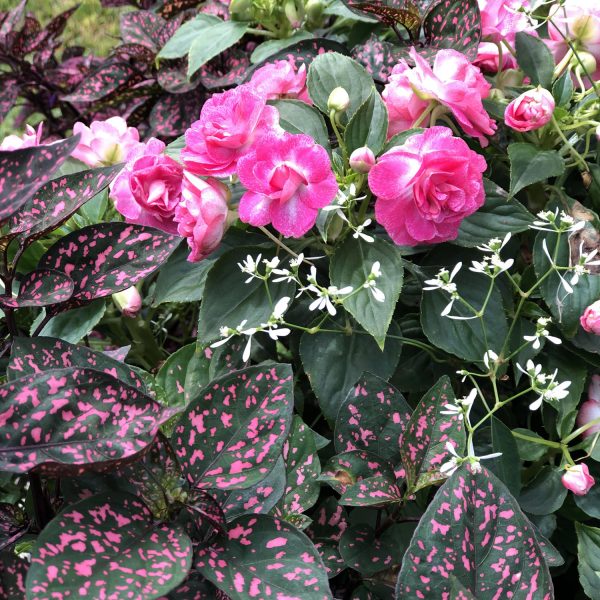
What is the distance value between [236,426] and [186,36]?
1.02m

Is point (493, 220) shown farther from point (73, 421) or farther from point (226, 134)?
point (73, 421)

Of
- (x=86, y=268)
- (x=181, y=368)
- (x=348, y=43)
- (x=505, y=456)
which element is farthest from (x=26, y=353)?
(x=348, y=43)

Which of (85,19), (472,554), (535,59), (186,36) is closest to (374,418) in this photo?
(472,554)

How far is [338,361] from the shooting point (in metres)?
0.97

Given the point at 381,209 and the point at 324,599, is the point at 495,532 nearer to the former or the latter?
the point at 324,599

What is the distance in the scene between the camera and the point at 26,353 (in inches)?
28.1

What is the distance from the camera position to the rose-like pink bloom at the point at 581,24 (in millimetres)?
1087

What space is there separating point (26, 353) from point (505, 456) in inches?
20.9

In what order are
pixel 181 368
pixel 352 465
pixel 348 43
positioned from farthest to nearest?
pixel 348 43 → pixel 181 368 → pixel 352 465

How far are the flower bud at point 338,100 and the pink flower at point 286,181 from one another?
0.35ft

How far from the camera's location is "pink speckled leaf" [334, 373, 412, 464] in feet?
2.78

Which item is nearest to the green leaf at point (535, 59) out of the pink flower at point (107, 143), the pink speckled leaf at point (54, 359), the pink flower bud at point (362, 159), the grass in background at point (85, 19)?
the pink flower bud at point (362, 159)

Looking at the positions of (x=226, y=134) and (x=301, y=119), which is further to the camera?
(x=301, y=119)

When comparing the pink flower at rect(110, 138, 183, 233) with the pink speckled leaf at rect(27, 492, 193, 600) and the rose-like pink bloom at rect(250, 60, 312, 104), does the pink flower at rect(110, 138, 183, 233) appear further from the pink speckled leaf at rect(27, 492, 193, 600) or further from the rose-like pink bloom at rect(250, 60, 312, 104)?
the pink speckled leaf at rect(27, 492, 193, 600)
